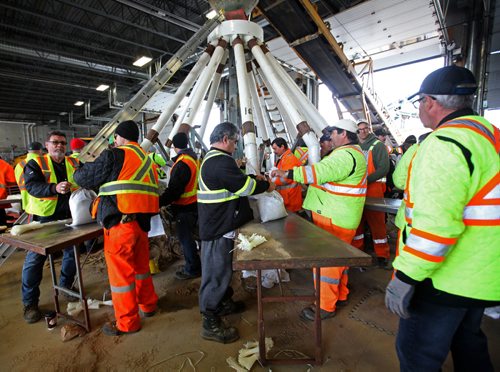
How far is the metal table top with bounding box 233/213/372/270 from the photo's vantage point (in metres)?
1.83

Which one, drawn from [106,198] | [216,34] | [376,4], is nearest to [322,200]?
[106,198]

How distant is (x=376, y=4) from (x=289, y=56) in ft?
11.4

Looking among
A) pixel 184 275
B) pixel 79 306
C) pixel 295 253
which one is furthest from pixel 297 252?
pixel 79 306

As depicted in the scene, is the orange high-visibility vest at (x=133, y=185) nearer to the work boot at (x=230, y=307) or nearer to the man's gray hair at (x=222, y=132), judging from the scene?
the man's gray hair at (x=222, y=132)

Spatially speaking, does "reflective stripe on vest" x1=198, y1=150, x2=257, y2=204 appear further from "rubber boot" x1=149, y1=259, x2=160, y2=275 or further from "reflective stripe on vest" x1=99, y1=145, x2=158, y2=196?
"rubber boot" x1=149, y1=259, x2=160, y2=275

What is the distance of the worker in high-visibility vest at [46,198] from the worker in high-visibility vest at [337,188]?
2.80 m

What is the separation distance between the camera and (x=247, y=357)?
2432mm

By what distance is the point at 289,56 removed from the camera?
9.35 meters

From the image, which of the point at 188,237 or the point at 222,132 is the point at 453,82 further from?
the point at 188,237

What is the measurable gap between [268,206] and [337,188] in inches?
31.2

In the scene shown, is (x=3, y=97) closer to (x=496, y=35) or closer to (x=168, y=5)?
(x=168, y=5)

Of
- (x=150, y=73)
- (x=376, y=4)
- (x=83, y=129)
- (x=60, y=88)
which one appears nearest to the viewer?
(x=376, y=4)

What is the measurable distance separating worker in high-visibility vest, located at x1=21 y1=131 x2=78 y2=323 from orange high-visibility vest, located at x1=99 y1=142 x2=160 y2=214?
41.2 inches

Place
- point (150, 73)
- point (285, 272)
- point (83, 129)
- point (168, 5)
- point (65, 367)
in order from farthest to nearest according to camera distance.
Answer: point (83, 129), point (150, 73), point (168, 5), point (285, 272), point (65, 367)
